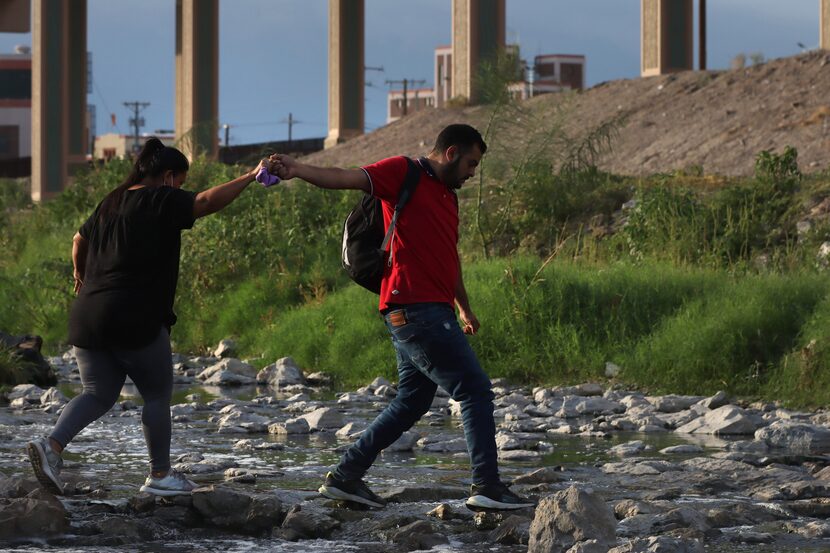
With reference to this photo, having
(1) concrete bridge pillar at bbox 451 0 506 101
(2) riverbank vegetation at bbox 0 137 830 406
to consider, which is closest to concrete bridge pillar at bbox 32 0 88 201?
(1) concrete bridge pillar at bbox 451 0 506 101

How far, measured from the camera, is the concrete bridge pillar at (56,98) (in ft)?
155

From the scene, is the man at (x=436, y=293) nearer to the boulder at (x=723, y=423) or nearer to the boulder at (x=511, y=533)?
the boulder at (x=511, y=533)

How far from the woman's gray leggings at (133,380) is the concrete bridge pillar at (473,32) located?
30422 mm

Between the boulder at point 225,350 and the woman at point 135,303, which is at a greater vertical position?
the woman at point 135,303

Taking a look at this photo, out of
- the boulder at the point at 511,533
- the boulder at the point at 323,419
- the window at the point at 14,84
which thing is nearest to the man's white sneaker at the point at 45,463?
the boulder at the point at 511,533

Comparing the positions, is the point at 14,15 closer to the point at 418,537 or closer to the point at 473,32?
the point at 418,537

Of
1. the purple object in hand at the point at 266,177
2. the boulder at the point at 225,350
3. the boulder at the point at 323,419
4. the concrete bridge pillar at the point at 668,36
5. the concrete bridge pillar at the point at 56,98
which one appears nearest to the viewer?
the purple object in hand at the point at 266,177

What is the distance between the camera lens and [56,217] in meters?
26.6

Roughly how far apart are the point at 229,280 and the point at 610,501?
11.6 metres

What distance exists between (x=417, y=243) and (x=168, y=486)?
171 centimetres

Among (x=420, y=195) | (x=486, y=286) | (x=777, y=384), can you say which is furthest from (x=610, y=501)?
(x=486, y=286)

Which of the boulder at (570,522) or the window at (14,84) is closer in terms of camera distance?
the boulder at (570,522)

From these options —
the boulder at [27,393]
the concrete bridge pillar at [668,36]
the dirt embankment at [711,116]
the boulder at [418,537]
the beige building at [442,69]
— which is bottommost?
the boulder at [27,393]

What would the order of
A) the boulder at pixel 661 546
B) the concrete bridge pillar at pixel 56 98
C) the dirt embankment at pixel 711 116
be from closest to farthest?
the boulder at pixel 661 546 → the dirt embankment at pixel 711 116 → the concrete bridge pillar at pixel 56 98
